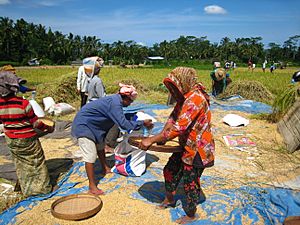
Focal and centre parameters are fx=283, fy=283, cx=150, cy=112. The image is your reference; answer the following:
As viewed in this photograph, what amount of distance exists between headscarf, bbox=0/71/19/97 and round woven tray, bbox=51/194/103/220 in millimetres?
1125

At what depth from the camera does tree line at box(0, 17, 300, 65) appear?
41.5 meters

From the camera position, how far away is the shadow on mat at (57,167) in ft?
11.5

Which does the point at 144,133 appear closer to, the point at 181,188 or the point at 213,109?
the point at 181,188

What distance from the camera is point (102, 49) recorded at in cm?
5834

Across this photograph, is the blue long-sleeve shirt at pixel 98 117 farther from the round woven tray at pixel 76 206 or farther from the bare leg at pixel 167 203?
the bare leg at pixel 167 203

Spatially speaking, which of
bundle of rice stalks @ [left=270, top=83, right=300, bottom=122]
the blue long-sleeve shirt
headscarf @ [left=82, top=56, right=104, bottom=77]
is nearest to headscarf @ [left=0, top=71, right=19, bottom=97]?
the blue long-sleeve shirt

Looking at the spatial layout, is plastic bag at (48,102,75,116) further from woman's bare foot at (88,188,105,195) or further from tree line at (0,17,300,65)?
tree line at (0,17,300,65)

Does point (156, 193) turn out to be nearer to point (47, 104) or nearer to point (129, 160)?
point (129, 160)

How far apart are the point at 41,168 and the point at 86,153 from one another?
530 millimetres

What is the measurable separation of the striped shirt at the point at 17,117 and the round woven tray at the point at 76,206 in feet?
2.45

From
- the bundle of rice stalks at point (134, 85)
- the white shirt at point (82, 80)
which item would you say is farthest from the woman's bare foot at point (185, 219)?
the bundle of rice stalks at point (134, 85)

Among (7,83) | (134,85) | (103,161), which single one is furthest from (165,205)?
(134,85)

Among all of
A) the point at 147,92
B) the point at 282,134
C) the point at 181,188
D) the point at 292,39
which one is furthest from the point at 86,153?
the point at 292,39

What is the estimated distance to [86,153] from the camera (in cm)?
289
